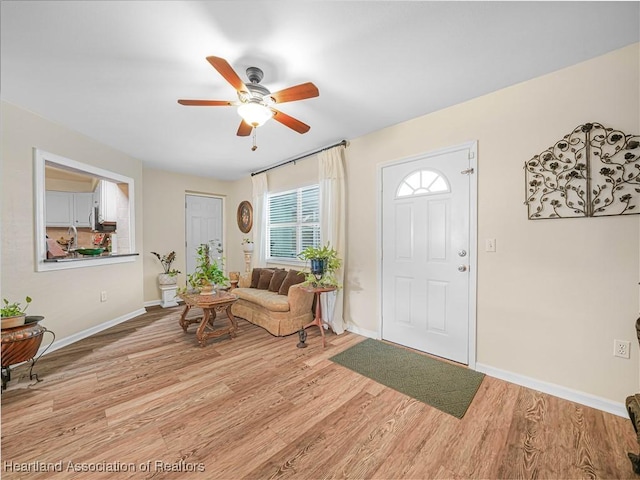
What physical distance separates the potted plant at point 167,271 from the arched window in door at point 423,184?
414cm

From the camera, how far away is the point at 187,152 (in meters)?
3.76

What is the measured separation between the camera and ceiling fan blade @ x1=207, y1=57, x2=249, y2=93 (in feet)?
4.76

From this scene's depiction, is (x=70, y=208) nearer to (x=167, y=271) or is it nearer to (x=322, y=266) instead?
(x=167, y=271)

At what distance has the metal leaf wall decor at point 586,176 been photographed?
1719 mm

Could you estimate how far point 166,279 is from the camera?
456cm

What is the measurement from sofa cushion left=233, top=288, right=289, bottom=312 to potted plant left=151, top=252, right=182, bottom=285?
1.52m

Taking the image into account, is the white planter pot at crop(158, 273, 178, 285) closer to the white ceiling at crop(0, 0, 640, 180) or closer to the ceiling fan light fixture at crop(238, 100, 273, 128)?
the white ceiling at crop(0, 0, 640, 180)

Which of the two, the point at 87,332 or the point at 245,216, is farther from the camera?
the point at 245,216

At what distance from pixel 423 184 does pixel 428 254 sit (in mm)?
755

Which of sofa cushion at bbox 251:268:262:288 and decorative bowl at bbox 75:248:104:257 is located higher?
decorative bowl at bbox 75:248:104:257

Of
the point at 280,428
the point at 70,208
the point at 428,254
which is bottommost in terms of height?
the point at 280,428

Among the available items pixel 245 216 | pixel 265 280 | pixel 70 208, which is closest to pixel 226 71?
pixel 265 280

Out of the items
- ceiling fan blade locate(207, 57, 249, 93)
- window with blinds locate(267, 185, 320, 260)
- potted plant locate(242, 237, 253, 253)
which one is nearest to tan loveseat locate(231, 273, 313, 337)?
window with blinds locate(267, 185, 320, 260)

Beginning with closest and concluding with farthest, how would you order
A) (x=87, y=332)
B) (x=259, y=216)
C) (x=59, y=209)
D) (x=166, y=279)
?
(x=87, y=332), (x=59, y=209), (x=166, y=279), (x=259, y=216)
